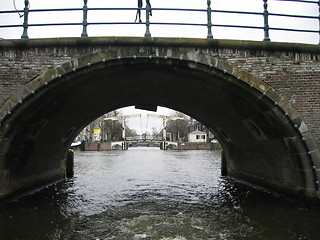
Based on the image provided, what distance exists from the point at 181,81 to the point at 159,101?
11.6 feet

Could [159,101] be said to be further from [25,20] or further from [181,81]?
[25,20]

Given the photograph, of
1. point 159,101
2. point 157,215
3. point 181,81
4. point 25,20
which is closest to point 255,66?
point 181,81

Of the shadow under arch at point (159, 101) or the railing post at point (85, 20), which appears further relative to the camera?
the railing post at point (85, 20)

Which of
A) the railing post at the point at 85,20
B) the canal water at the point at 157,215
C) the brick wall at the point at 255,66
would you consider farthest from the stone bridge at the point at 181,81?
the canal water at the point at 157,215

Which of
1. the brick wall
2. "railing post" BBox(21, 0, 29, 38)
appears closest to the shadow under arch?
the brick wall

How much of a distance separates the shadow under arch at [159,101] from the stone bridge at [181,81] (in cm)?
3

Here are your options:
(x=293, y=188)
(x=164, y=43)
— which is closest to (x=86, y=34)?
(x=164, y=43)

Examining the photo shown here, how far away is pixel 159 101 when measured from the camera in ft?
39.5

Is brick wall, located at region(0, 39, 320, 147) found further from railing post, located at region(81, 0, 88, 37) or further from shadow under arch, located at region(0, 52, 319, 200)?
railing post, located at region(81, 0, 88, 37)

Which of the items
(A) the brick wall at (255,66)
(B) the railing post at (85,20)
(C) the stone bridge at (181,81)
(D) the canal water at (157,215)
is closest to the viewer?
(D) the canal water at (157,215)

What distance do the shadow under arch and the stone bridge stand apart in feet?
0.10

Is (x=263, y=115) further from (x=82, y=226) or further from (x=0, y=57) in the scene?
(x=0, y=57)

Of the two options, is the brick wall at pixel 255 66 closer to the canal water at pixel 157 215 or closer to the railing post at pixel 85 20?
the railing post at pixel 85 20

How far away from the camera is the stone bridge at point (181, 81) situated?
295 inches
